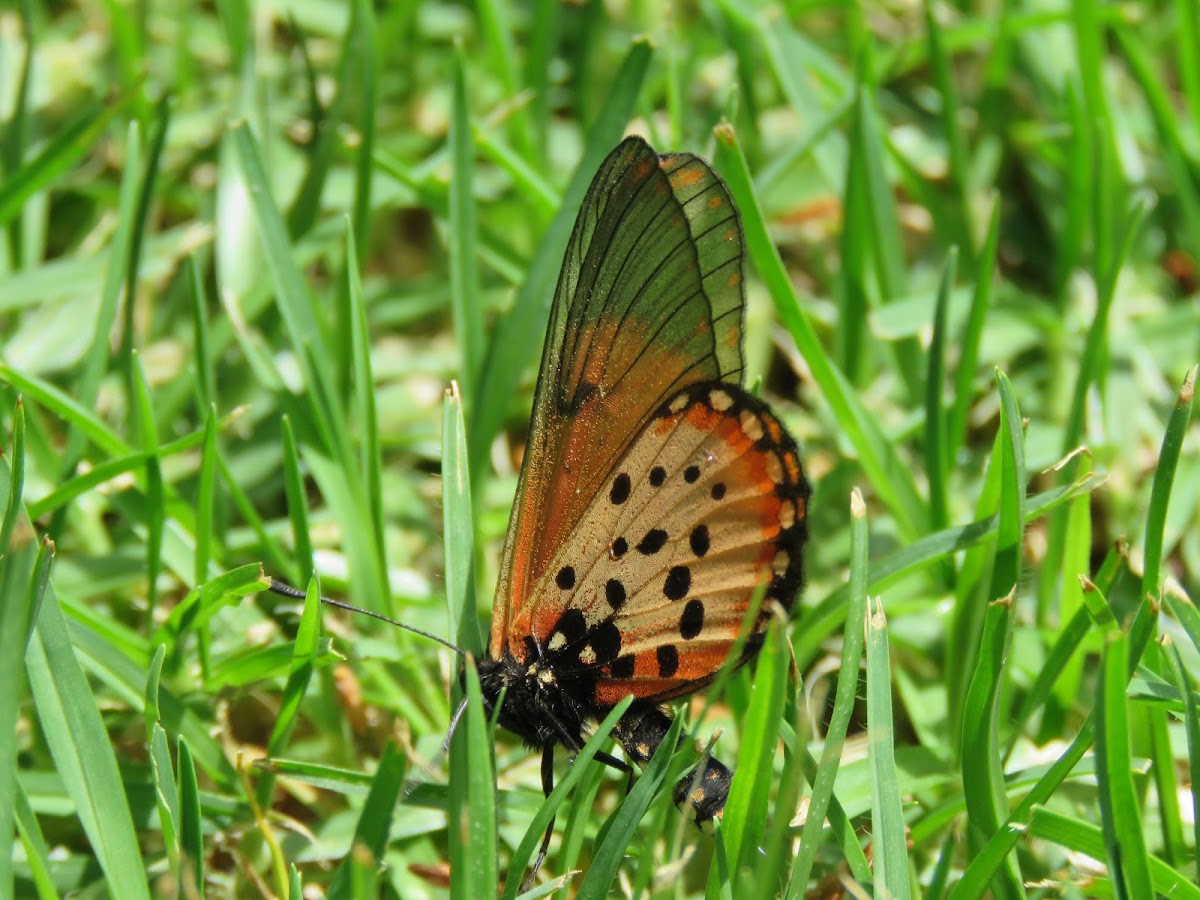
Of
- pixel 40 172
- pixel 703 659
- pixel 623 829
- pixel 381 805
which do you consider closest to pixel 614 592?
pixel 703 659

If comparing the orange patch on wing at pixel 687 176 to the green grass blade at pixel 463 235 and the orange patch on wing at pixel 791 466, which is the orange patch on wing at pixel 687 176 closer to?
the orange patch on wing at pixel 791 466

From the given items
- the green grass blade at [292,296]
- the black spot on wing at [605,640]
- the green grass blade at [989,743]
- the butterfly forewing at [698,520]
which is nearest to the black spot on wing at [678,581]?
the butterfly forewing at [698,520]

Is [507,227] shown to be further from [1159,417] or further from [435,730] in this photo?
[1159,417]

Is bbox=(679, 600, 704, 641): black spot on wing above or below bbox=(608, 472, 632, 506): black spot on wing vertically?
below

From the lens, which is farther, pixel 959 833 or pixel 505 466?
pixel 505 466

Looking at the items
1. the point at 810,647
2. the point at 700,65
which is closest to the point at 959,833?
the point at 810,647

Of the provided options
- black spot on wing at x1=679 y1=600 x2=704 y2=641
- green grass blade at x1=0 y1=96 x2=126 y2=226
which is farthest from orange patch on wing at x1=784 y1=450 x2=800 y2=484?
green grass blade at x1=0 y1=96 x2=126 y2=226

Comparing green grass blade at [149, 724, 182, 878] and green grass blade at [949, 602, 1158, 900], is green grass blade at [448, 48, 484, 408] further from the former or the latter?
green grass blade at [949, 602, 1158, 900]
